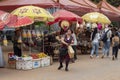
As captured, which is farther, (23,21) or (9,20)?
(23,21)

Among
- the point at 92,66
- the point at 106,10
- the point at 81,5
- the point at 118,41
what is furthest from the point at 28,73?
the point at 106,10

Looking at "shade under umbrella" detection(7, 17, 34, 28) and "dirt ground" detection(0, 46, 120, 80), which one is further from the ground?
"shade under umbrella" detection(7, 17, 34, 28)

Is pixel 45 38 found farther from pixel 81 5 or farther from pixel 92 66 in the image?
pixel 81 5

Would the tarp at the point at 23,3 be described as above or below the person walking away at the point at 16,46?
above

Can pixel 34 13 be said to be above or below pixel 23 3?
below

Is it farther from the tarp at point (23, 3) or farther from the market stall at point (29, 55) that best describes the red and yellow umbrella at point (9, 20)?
the tarp at point (23, 3)

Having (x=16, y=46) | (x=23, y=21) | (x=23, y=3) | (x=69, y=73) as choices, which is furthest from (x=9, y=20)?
(x=23, y=3)

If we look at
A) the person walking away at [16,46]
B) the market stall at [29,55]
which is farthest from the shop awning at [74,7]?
the person walking away at [16,46]

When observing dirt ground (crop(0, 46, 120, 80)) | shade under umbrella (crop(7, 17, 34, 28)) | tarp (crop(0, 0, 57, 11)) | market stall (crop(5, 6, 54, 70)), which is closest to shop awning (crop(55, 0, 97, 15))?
tarp (crop(0, 0, 57, 11))

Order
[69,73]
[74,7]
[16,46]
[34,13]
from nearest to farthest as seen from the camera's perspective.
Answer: [69,73]
[34,13]
[16,46]
[74,7]

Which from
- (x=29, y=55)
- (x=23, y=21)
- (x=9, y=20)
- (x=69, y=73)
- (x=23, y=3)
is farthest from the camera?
(x=23, y=3)

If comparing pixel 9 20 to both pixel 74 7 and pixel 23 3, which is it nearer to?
pixel 23 3

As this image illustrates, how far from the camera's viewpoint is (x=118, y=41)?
19922 mm

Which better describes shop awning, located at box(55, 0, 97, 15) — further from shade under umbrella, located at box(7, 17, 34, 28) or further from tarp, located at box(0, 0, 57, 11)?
shade under umbrella, located at box(7, 17, 34, 28)
